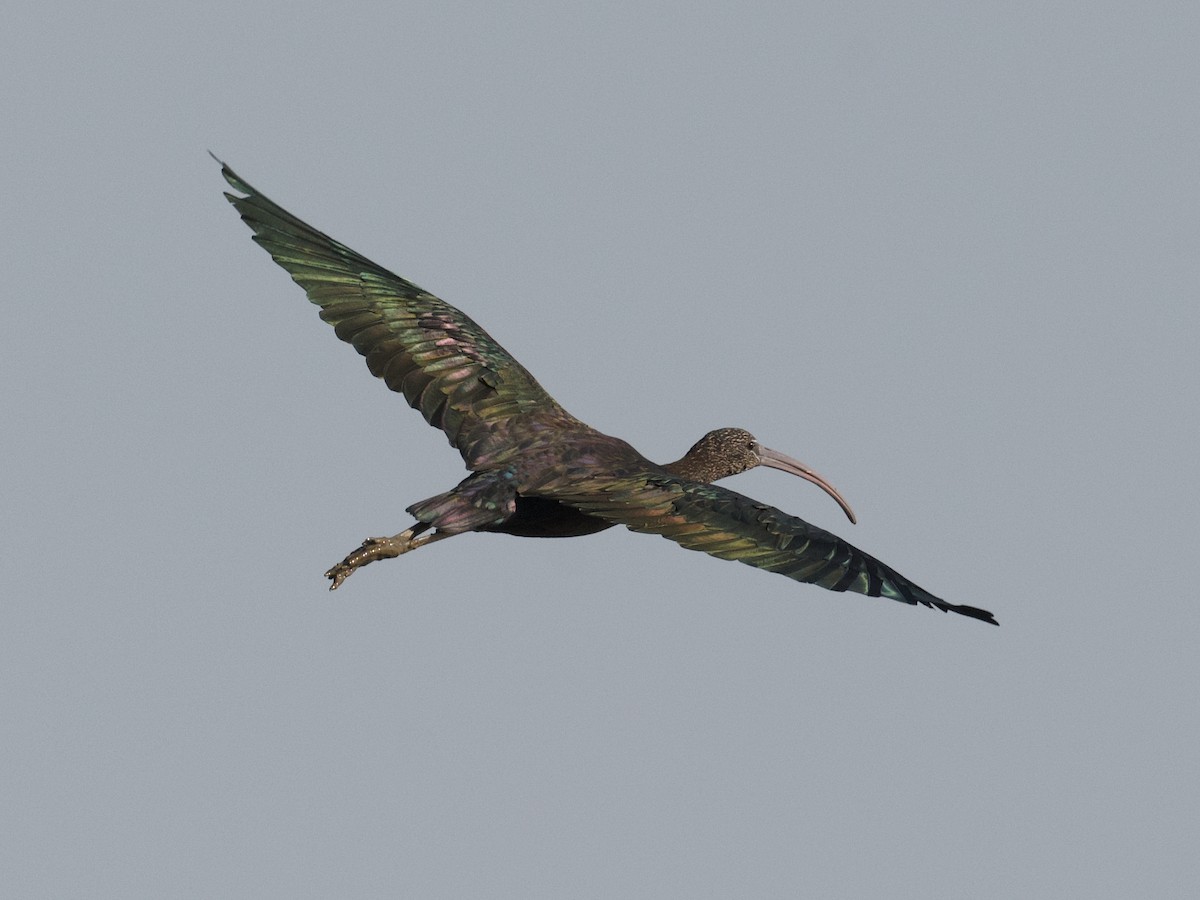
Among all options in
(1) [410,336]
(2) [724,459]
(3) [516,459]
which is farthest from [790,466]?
(1) [410,336]

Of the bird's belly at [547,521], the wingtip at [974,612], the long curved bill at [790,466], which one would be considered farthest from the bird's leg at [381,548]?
the wingtip at [974,612]

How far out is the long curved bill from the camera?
19.8m

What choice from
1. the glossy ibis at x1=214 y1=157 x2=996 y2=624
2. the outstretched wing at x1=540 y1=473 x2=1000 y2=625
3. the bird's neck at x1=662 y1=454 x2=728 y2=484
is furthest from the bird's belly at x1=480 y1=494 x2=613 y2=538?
the bird's neck at x1=662 y1=454 x2=728 y2=484

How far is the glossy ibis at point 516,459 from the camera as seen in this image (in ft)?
54.9

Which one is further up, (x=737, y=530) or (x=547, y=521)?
(x=547, y=521)

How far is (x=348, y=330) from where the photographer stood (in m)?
19.6

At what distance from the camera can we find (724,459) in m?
19.7

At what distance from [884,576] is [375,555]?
425 centimetres

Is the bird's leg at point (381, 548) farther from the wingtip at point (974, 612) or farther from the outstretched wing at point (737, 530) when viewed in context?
the wingtip at point (974, 612)

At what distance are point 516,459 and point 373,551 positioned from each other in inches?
71.5

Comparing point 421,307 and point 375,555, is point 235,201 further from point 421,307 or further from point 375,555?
point 375,555

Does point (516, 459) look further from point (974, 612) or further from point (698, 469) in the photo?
point (974, 612)

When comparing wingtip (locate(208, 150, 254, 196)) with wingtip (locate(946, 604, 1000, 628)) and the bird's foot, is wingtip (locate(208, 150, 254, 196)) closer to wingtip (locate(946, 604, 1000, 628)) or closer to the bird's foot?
the bird's foot

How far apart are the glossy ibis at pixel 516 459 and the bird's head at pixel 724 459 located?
0.01m
